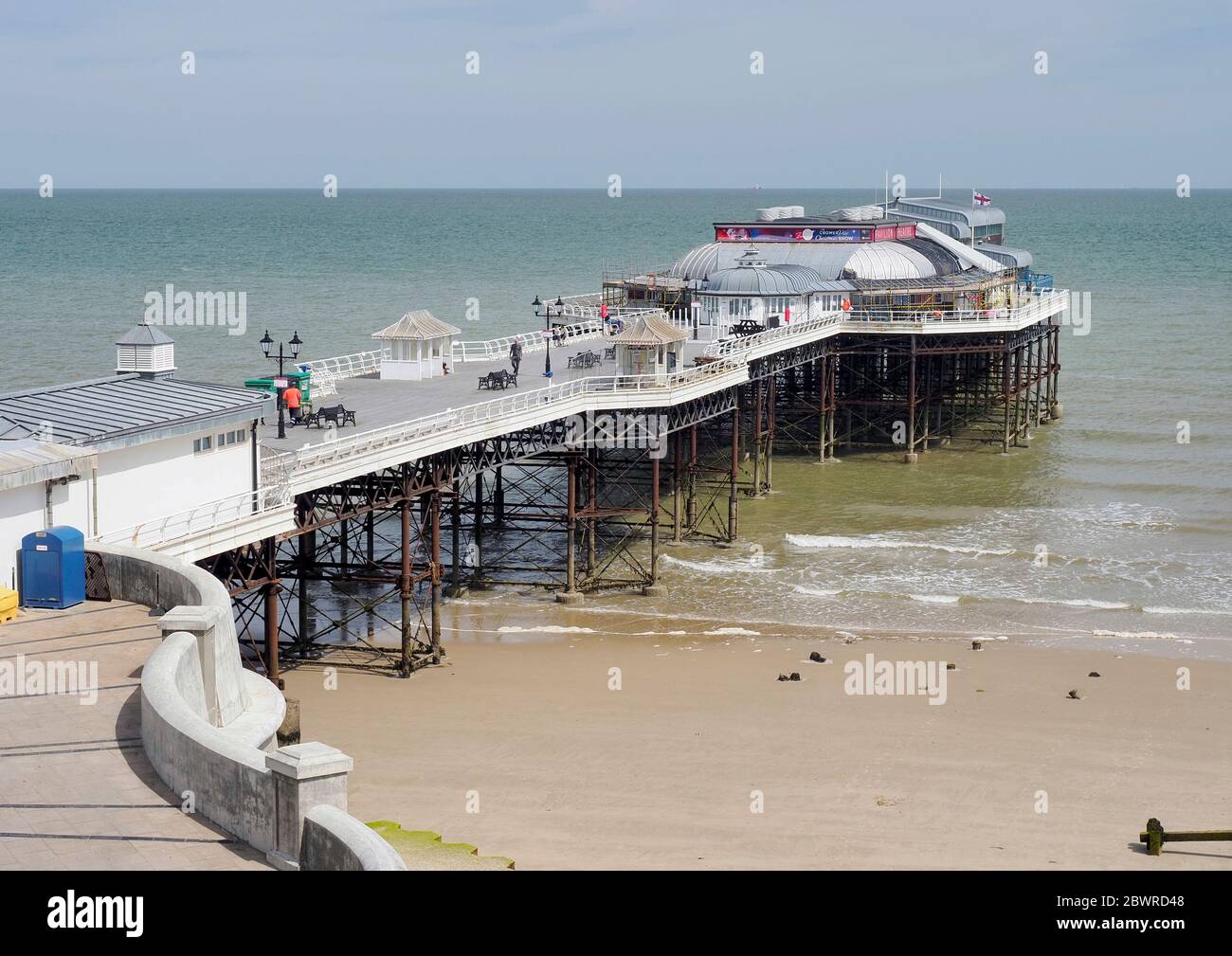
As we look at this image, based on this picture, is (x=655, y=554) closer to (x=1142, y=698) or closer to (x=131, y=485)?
(x=1142, y=698)

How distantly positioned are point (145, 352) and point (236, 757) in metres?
14.0

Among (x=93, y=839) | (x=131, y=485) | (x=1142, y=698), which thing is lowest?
(x=1142, y=698)

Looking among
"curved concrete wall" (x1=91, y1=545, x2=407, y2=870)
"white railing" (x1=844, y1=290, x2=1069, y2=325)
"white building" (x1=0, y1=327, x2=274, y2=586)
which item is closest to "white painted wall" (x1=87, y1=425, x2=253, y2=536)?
"white building" (x1=0, y1=327, x2=274, y2=586)

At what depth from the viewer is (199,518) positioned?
24547 millimetres

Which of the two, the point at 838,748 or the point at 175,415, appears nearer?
the point at 175,415

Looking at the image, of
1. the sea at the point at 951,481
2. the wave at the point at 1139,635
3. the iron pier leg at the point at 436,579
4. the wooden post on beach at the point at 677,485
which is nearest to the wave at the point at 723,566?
the sea at the point at 951,481

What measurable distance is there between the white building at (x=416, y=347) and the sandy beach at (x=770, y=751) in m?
9.14

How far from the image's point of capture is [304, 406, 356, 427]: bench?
→ 32406mm

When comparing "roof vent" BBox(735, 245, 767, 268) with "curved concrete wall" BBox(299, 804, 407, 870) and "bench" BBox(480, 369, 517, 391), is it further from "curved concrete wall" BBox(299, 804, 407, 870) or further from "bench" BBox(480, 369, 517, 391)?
"curved concrete wall" BBox(299, 804, 407, 870)

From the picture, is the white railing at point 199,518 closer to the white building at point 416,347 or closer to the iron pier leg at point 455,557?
the iron pier leg at point 455,557

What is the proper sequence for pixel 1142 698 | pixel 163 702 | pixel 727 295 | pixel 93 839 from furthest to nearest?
pixel 727 295
pixel 1142 698
pixel 163 702
pixel 93 839
